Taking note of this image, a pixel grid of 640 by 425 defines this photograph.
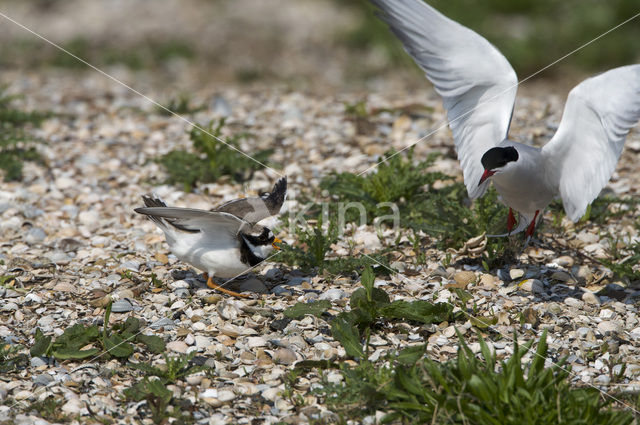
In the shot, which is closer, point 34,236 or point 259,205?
point 259,205

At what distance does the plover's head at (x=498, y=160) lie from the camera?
138 inches

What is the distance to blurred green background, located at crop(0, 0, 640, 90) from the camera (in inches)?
342

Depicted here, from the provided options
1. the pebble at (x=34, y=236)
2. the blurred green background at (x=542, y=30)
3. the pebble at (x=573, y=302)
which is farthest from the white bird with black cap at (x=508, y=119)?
the blurred green background at (x=542, y=30)

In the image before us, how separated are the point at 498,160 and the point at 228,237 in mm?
1443

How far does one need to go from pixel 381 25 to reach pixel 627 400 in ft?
24.8

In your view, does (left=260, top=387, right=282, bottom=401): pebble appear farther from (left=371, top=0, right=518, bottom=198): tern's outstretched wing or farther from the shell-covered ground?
(left=371, top=0, right=518, bottom=198): tern's outstretched wing

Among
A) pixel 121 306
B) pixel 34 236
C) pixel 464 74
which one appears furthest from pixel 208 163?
Result: pixel 464 74

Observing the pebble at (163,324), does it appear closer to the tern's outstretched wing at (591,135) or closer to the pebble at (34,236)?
the pebble at (34,236)

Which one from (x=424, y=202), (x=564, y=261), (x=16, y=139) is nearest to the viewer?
(x=564, y=261)

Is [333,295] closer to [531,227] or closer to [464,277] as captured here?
[464,277]

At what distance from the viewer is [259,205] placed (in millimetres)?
3689

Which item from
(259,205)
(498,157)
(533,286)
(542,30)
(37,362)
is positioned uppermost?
(498,157)

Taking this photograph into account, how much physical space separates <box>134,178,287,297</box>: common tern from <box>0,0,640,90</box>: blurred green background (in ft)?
14.4

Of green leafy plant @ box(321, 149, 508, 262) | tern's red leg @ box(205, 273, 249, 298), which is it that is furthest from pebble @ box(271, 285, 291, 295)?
green leafy plant @ box(321, 149, 508, 262)
